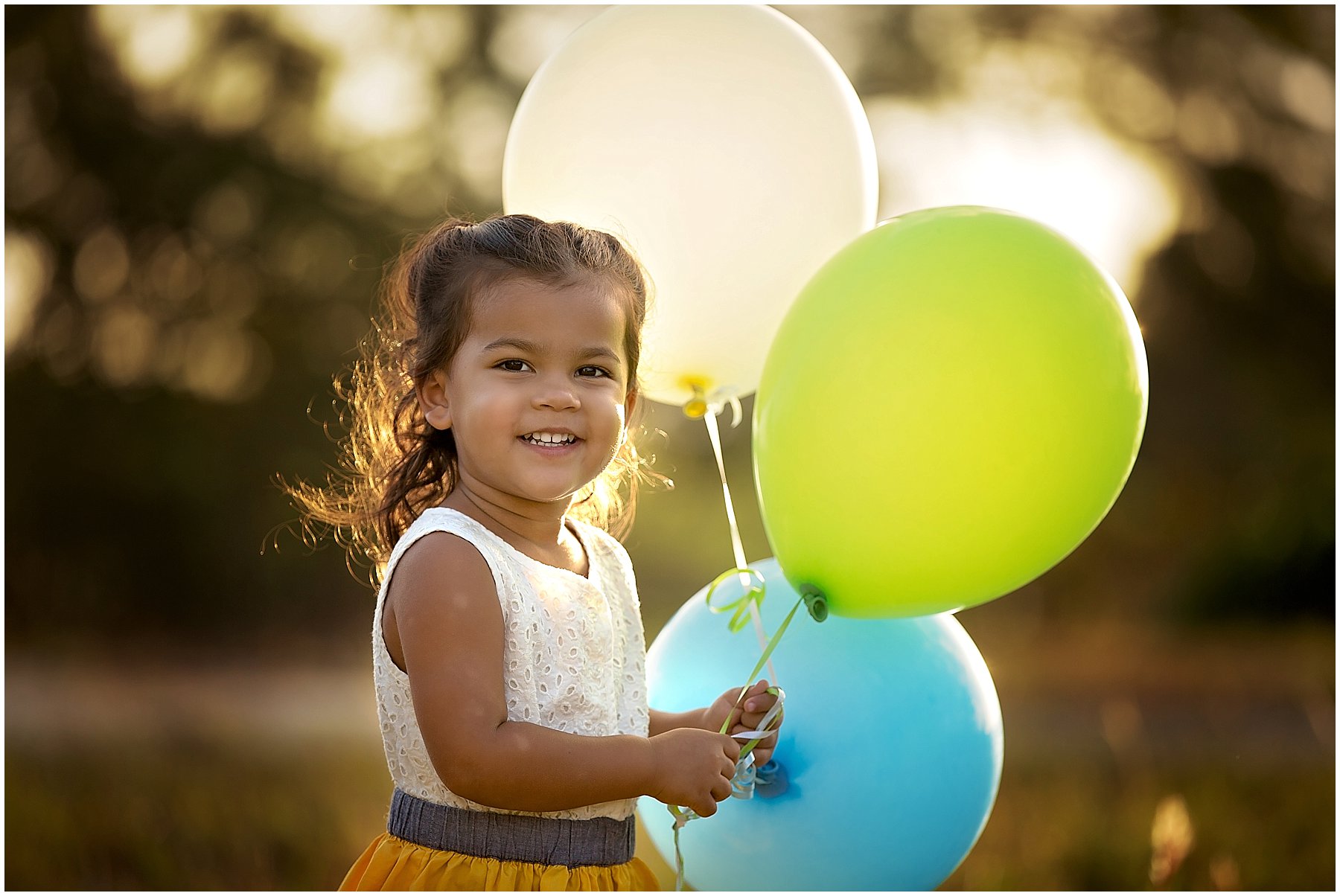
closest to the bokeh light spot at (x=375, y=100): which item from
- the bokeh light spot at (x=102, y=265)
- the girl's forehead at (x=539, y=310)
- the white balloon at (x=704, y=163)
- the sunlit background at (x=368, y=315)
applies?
the sunlit background at (x=368, y=315)

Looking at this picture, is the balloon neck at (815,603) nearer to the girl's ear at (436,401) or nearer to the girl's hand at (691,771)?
the girl's hand at (691,771)

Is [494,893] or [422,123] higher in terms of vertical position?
[422,123]

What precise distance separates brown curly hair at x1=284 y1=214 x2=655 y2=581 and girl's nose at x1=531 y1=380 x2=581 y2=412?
0.14 meters

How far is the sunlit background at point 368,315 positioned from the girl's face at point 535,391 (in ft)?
15.3

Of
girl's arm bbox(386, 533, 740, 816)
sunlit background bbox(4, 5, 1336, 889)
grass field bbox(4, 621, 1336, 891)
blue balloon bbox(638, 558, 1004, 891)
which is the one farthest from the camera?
sunlit background bbox(4, 5, 1336, 889)

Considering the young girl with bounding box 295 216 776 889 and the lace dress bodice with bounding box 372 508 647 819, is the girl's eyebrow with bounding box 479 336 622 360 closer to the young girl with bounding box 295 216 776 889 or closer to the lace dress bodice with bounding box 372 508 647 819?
the young girl with bounding box 295 216 776 889

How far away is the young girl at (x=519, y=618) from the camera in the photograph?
1.57 metres

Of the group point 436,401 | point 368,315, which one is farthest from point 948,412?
point 368,315

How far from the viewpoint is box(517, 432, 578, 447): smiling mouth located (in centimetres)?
171

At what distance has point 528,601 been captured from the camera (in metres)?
1.68

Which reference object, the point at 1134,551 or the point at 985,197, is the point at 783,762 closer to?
the point at 985,197

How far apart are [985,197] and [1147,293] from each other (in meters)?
2.79

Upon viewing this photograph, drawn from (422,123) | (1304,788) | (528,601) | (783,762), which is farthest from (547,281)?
(422,123)

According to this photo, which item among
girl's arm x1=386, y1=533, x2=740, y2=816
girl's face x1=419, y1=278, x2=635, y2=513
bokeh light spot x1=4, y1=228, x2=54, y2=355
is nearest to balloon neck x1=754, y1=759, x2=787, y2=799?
girl's arm x1=386, y1=533, x2=740, y2=816
